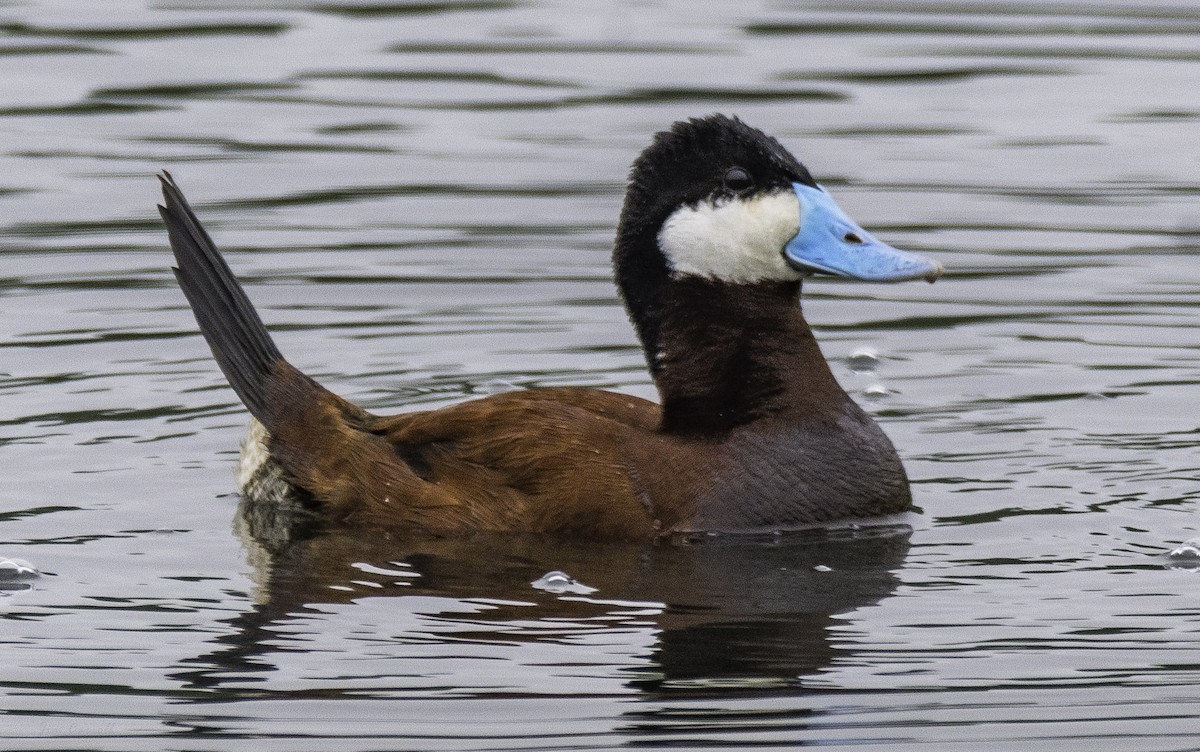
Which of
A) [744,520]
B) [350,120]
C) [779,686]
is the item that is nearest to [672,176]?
[744,520]

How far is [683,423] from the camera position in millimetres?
7004

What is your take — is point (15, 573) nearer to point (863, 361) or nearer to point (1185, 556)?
point (1185, 556)

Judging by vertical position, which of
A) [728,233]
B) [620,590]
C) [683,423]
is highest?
[728,233]

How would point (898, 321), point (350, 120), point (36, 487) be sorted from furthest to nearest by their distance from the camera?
point (350, 120) < point (898, 321) < point (36, 487)

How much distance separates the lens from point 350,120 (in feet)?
41.4

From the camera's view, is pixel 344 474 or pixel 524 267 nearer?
pixel 344 474

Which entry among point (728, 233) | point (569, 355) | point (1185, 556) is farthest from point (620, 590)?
point (569, 355)

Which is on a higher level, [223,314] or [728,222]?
[728,222]

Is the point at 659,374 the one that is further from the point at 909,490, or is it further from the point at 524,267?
the point at 524,267

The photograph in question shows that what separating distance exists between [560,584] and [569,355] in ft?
9.01

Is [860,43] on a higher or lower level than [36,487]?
higher

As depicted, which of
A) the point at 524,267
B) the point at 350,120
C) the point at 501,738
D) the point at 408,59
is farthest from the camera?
the point at 408,59

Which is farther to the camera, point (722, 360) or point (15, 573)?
point (722, 360)

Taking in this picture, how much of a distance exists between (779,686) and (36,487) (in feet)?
9.45
